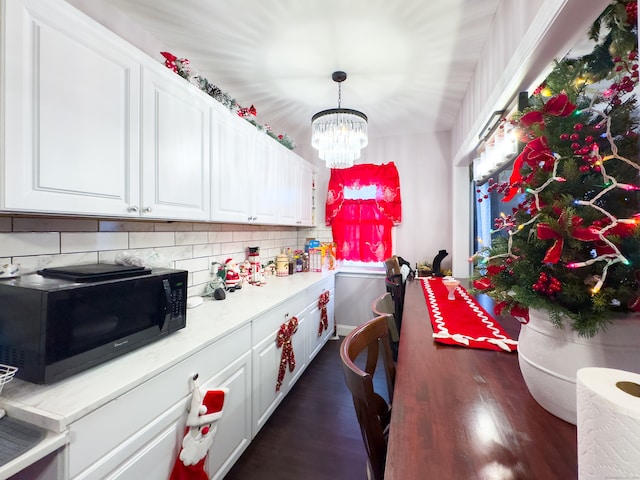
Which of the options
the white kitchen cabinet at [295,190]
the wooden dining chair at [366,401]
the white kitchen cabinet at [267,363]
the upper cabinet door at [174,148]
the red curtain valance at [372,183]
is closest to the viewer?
the wooden dining chair at [366,401]

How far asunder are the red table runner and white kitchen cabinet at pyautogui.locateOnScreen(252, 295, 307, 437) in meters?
0.99

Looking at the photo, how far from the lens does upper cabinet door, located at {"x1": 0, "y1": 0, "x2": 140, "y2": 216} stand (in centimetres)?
92

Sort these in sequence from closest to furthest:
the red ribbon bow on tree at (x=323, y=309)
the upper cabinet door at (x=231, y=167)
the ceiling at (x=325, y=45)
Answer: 1. the ceiling at (x=325, y=45)
2. the upper cabinet door at (x=231, y=167)
3. the red ribbon bow on tree at (x=323, y=309)

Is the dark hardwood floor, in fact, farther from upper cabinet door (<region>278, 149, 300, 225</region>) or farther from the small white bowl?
upper cabinet door (<region>278, 149, 300, 225</region>)

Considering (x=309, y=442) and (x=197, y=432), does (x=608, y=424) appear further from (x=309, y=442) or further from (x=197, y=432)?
(x=309, y=442)

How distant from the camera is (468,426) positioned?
732 mm

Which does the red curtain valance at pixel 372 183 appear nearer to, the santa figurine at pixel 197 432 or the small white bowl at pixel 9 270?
the santa figurine at pixel 197 432

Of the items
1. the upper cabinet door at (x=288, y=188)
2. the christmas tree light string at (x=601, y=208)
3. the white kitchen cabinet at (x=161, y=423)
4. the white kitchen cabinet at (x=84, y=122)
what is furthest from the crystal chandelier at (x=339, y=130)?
the christmas tree light string at (x=601, y=208)

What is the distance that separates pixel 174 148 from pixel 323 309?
2144 millimetres

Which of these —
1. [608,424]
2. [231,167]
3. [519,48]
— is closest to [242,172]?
[231,167]

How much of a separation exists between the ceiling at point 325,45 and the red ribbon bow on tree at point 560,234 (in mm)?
1459

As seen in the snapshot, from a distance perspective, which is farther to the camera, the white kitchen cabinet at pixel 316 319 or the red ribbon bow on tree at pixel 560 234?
the white kitchen cabinet at pixel 316 319

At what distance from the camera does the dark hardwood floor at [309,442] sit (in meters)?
1.62

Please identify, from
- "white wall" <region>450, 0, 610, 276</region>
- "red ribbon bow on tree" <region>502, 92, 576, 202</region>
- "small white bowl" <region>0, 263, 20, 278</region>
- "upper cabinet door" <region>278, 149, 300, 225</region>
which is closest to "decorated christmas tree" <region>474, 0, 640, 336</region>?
"red ribbon bow on tree" <region>502, 92, 576, 202</region>
